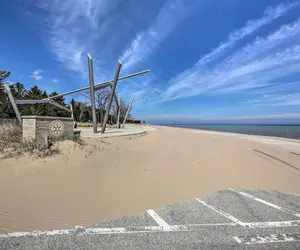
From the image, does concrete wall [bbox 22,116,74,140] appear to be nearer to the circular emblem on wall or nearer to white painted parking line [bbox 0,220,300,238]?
the circular emblem on wall

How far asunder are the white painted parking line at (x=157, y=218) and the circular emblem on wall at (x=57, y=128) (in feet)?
18.9

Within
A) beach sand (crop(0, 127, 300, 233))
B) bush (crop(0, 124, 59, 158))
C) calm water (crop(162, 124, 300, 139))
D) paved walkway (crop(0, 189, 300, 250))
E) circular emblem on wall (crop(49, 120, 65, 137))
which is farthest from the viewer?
calm water (crop(162, 124, 300, 139))

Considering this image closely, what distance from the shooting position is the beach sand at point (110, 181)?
282 centimetres

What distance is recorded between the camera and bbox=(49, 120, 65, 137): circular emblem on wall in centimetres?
687

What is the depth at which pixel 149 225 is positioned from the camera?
7.93 ft

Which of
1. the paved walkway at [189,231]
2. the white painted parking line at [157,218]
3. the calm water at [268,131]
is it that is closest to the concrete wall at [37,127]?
the paved walkway at [189,231]

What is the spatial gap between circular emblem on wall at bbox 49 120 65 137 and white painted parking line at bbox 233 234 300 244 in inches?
279

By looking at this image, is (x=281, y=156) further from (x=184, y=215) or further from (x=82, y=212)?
(x=82, y=212)

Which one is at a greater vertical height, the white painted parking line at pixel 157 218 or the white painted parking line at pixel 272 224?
the white painted parking line at pixel 272 224

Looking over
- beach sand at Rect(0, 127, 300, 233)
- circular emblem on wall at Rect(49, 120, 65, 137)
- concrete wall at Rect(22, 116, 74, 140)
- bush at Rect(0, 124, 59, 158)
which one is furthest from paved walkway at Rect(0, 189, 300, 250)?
circular emblem on wall at Rect(49, 120, 65, 137)

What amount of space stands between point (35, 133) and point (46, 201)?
4.08 metres

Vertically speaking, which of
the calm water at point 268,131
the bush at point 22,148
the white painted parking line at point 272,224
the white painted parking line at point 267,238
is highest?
the bush at point 22,148

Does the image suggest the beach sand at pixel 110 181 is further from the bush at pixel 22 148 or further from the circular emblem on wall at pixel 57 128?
the circular emblem on wall at pixel 57 128

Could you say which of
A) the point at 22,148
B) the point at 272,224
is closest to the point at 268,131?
Result: the point at 272,224
